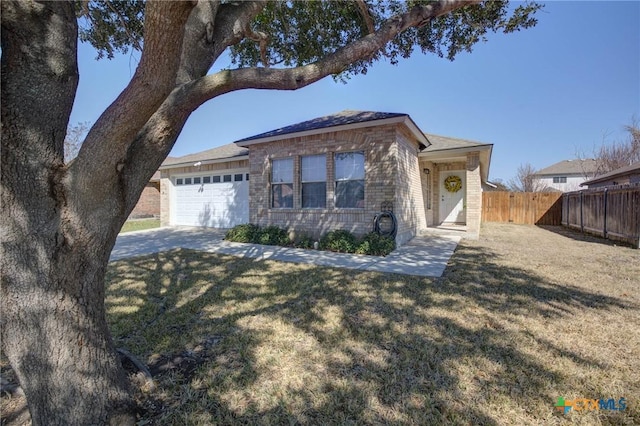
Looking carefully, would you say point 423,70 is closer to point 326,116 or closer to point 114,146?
point 326,116

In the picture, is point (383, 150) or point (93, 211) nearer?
point (93, 211)

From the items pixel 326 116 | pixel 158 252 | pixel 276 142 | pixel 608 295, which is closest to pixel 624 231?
pixel 608 295

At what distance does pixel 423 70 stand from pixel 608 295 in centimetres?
764

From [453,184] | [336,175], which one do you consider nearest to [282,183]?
[336,175]

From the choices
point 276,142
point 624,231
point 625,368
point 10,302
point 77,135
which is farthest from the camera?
point 77,135

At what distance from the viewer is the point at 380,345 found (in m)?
3.12

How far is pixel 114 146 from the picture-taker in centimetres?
187

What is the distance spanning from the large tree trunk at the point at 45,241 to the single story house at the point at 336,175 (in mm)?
7282

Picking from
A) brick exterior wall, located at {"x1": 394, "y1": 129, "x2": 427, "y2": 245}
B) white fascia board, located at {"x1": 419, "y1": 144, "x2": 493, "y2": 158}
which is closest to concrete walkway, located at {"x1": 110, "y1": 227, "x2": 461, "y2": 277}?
brick exterior wall, located at {"x1": 394, "y1": 129, "x2": 427, "y2": 245}

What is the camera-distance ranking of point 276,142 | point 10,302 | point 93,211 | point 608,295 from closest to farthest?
point 10,302
point 93,211
point 608,295
point 276,142

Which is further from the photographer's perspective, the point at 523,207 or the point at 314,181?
the point at 523,207

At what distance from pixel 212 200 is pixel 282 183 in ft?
16.7

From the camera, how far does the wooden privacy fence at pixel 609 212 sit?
8891 millimetres

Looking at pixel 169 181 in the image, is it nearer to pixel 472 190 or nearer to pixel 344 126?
pixel 344 126
